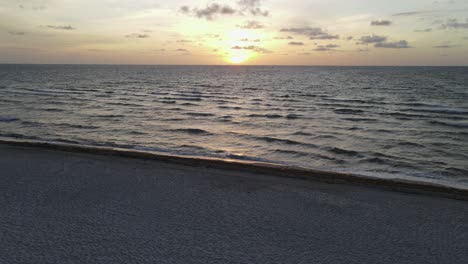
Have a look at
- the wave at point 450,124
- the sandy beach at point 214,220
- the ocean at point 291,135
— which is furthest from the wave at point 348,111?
the sandy beach at point 214,220

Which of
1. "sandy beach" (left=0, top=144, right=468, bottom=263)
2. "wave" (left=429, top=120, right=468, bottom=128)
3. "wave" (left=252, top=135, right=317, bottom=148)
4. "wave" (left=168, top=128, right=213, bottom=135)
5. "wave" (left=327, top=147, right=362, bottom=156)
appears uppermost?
"sandy beach" (left=0, top=144, right=468, bottom=263)

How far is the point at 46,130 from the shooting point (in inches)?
568

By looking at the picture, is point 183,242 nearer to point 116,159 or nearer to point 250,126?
point 116,159

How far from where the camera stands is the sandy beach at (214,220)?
3.49m

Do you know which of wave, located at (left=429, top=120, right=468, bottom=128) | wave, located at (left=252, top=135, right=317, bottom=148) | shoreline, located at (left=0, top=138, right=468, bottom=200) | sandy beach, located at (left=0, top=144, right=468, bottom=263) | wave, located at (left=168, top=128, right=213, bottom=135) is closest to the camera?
sandy beach, located at (left=0, top=144, right=468, bottom=263)

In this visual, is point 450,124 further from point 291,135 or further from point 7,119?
point 7,119

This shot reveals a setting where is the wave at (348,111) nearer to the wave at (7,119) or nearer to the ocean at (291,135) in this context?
the ocean at (291,135)

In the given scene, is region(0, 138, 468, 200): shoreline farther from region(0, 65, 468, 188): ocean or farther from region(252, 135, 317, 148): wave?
region(252, 135, 317, 148): wave

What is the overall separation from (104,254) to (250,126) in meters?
13.9

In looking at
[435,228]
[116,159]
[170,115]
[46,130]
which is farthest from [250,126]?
[435,228]

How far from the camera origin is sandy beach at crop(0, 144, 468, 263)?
11.5 ft

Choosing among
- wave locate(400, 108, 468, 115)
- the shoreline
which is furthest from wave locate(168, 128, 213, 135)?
wave locate(400, 108, 468, 115)

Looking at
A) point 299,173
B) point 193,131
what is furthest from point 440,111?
point 299,173

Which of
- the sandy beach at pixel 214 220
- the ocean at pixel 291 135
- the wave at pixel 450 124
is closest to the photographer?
the sandy beach at pixel 214 220
